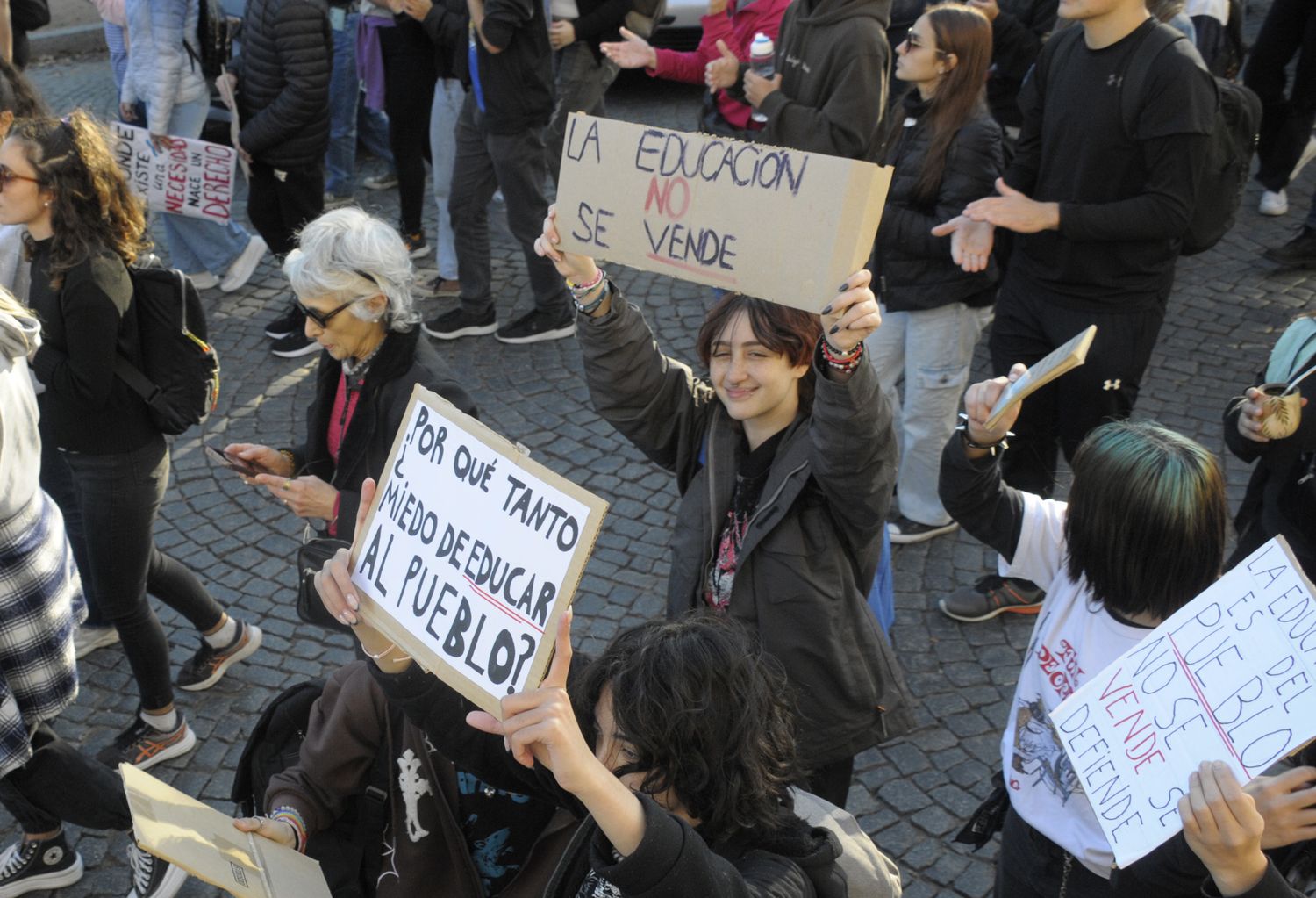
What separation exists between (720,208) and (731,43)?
3569 mm

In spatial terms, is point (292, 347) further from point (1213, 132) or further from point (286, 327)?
point (1213, 132)

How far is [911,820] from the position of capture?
3.62 m

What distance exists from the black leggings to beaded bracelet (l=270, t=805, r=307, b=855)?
517cm

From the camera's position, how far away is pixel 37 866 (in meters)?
A: 3.43

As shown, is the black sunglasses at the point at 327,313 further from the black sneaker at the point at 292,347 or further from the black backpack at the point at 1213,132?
the black sneaker at the point at 292,347

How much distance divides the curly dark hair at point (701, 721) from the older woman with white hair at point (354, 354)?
4.52 feet

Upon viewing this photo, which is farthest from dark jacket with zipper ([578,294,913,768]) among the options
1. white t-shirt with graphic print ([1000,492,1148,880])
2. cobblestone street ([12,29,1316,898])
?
cobblestone street ([12,29,1316,898])

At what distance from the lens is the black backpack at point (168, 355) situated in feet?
11.9

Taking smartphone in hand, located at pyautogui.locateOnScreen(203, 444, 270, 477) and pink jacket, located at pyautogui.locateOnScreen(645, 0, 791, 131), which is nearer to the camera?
smartphone in hand, located at pyautogui.locateOnScreen(203, 444, 270, 477)

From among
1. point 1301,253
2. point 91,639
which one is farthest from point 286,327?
point 1301,253

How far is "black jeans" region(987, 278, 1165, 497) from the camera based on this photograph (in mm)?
3941

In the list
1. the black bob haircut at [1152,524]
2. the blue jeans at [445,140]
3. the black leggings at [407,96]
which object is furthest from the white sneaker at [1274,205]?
the black bob haircut at [1152,524]

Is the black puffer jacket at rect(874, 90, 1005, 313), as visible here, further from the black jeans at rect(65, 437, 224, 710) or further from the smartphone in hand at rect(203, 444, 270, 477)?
the black jeans at rect(65, 437, 224, 710)

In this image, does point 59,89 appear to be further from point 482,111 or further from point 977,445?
point 977,445
